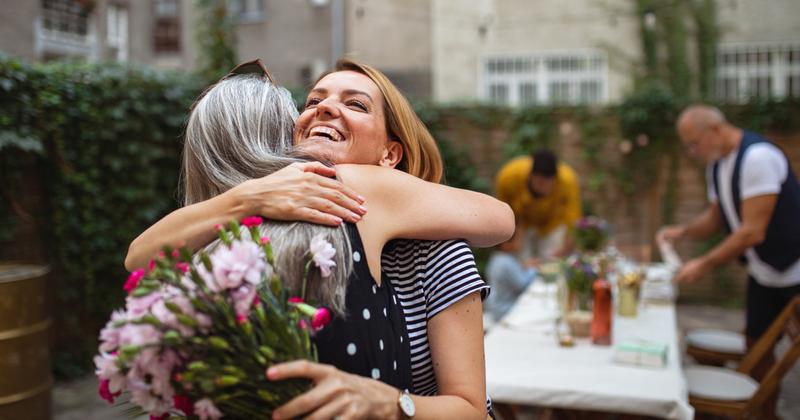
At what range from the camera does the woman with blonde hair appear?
4.24 ft

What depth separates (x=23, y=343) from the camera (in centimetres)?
335

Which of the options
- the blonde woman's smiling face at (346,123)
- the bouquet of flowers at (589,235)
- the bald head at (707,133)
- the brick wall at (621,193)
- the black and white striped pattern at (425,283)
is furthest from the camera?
the brick wall at (621,193)

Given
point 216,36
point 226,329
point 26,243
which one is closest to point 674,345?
point 226,329

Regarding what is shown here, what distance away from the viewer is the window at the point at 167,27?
2122 centimetres

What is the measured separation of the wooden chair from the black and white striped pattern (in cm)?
225

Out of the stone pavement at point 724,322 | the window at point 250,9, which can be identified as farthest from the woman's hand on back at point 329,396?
the window at point 250,9

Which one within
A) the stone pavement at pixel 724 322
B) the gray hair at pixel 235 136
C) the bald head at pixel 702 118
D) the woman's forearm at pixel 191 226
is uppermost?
the bald head at pixel 702 118

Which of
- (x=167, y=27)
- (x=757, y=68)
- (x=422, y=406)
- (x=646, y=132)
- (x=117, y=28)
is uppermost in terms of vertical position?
(x=167, y=27)

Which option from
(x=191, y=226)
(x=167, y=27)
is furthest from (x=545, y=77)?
(x=167, y=27)

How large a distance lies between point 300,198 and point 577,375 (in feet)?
6.07

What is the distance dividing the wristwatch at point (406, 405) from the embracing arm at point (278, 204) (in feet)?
1.14

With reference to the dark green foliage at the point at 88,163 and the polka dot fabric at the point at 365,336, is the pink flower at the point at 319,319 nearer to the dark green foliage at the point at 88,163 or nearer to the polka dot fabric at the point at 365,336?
the polka dot fabric at the point at 365,336


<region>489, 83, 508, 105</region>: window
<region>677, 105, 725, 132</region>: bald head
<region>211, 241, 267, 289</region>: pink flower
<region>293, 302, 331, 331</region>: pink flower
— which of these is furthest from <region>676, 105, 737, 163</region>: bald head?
<region>489, 83, 508, 105</region>: window

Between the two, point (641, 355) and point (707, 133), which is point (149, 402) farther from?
point (707, 133)
